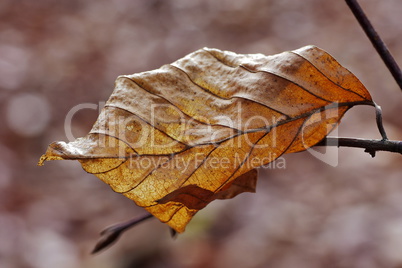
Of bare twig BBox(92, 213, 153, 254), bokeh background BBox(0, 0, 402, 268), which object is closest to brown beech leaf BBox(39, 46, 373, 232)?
bare twig BBox(92, 213, 153, 254)

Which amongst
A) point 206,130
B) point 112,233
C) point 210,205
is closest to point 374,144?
point 206,130

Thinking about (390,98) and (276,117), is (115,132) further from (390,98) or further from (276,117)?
(390,98)

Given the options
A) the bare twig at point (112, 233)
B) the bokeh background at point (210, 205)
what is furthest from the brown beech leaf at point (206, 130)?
the bokeh background at point (210, 205)

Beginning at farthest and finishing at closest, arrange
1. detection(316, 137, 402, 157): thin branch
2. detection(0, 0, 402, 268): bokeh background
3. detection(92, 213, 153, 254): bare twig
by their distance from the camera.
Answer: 1. detection(0, 0, 402, 268): bokeh background
2. detection(92, 213, 153, 254): bare twig
3. detection(316, 137, 402, 157): thin branch

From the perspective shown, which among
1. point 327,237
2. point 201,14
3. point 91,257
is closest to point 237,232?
point 327,237

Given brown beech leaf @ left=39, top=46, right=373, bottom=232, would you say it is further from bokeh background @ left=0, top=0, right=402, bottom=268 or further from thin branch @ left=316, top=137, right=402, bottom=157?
bokeh background @ left=0, top=0, right=402, bottom=268

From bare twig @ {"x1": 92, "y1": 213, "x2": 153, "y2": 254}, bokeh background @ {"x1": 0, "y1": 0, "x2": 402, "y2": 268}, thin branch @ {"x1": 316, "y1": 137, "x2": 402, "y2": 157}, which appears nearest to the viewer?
thin branch @ {"x1": 316, "y1": 137, "x2": 402, "y2": 157}
